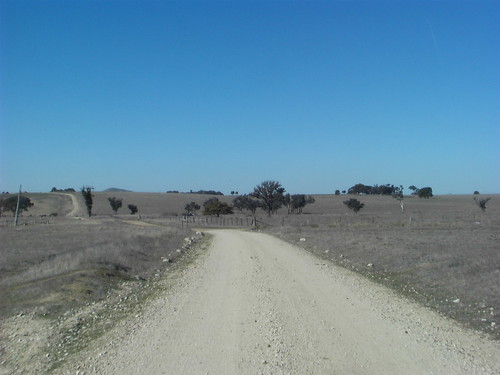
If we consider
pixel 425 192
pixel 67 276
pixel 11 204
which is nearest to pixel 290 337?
pixel 67 276

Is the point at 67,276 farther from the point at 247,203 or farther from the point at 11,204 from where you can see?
A: the point at 11,204

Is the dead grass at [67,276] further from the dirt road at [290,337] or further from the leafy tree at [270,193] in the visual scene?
the leafy tree at [270,193]

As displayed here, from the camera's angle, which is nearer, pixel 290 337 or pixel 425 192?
pixel 290 337

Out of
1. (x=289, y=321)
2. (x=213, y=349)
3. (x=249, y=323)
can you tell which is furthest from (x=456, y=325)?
(x=213, y=349)

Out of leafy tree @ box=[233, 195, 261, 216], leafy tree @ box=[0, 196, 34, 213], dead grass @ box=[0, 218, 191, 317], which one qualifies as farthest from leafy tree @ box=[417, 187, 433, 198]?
dead grass @ box=[0, 218, 191, 317]

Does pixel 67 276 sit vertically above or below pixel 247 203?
below

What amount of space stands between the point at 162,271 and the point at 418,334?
468 inches

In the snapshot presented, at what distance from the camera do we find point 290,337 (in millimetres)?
8477

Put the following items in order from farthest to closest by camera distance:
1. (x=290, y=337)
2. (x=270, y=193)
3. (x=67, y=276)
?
(x=270, y=193), (x=67, y=276), (x=290, y=337)

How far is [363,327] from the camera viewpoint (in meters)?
9.19

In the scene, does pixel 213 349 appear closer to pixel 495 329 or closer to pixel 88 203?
pixel 495 329

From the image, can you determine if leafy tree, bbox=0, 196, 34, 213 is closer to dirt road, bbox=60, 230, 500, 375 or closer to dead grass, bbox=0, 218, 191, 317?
dead grass, bbox=0, 218, 191, 317

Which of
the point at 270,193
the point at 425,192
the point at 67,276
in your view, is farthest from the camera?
the point at 425,192

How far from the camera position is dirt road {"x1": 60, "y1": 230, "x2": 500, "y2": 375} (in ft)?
22.8
